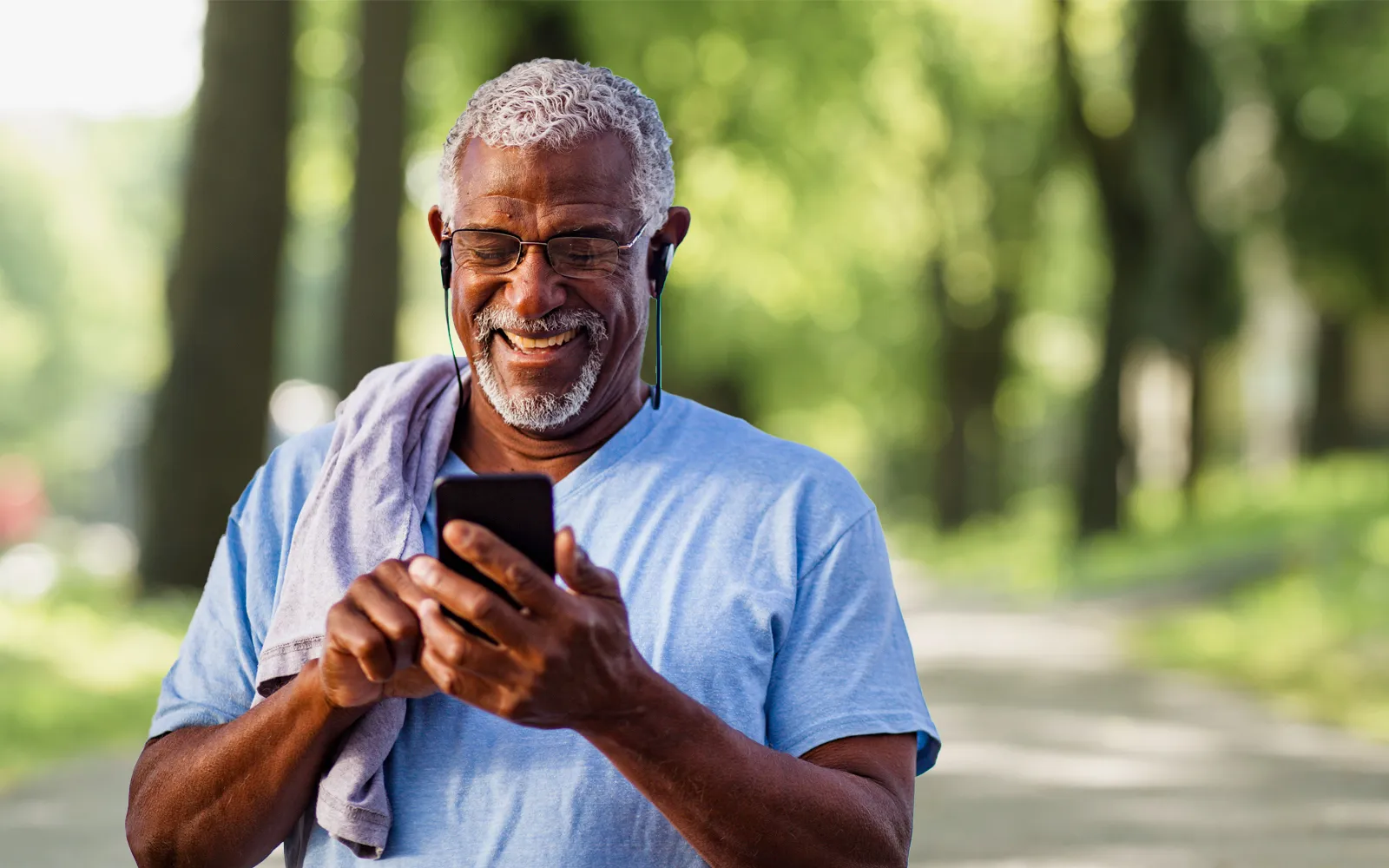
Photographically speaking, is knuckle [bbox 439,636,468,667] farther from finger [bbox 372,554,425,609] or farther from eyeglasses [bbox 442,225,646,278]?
eyeglasses [bbox 442,225,646,278]

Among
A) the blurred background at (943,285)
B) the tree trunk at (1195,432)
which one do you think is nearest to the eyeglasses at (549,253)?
the blurred background at (943,285)

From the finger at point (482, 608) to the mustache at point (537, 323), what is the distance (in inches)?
28.4

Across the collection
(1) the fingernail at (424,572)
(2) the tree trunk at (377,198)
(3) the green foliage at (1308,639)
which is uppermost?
(1) the fingernail at (424,572)

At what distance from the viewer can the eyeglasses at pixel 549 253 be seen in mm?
2840

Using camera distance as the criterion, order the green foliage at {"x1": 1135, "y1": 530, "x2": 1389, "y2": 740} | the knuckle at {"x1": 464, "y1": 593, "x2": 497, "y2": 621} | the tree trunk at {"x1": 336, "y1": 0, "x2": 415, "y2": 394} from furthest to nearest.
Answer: the tree trunk at {"x1": 336, "y1": 0, "x2": 415, "y2": 394} → the green foliage at {"x1": 1135, "y1": 530, "x2": 1389, "y2": 740} → the knuckle at {"x1": 464, "y1": 593, "x2": 497, "y2": 621}

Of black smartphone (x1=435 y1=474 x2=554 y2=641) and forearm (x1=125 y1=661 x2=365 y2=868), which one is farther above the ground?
Answer: black smartphone (x1=435 y1=474 x2=554 y2=641)

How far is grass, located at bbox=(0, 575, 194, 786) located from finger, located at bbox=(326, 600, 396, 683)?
21.0 ft

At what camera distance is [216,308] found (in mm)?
13000

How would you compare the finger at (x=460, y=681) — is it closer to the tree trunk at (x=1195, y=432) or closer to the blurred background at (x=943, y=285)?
the blurred background at (x=943, y=285)

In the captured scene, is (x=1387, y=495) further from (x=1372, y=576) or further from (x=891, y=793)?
(x=891, y=793)

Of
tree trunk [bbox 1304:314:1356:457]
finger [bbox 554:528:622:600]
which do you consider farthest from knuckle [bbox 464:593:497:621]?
tree trunk [bbox 1304:314:1356:457]

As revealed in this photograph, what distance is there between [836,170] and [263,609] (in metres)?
20.4

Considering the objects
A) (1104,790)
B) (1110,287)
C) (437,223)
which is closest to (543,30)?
(1110,287)

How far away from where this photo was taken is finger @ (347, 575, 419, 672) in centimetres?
230
